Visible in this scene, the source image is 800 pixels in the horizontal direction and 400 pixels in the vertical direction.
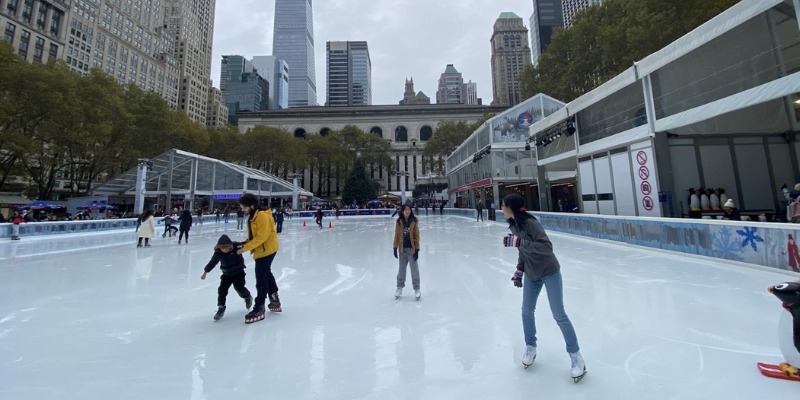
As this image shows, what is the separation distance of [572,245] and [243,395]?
390 inches

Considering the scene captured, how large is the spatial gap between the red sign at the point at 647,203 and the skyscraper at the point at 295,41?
16064cm

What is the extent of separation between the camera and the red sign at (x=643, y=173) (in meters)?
10.5

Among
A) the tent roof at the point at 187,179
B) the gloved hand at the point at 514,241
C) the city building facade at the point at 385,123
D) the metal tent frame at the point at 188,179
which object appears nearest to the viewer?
the gloved hand at the point at 514,241

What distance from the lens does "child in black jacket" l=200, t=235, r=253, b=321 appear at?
3.60 metres

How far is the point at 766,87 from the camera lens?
24.4 feet

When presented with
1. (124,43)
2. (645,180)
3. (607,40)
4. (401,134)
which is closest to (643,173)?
(645,180)

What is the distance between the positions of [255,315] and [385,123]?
6885 cm

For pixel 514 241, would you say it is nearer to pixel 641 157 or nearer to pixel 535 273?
pixel 535 273

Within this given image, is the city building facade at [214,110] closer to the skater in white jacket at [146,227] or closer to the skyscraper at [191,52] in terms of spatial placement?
the skyscraper at [191,52]

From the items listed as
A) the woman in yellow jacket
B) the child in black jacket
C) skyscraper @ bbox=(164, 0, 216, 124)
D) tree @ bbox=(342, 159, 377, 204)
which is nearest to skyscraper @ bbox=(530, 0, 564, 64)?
tree @ bbox=(342, 159, 377, 204)

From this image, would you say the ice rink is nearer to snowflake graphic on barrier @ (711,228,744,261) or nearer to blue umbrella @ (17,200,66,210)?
snowflake graphic on barrier @ (711,228,744,261)

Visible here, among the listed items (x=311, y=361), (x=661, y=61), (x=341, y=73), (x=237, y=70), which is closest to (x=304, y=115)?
(x=661, y=61)

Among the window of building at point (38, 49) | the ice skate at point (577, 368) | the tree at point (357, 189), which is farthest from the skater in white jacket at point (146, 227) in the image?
the window of building at point (38, 49)

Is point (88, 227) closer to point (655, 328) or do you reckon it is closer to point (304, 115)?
point (655, 328)
